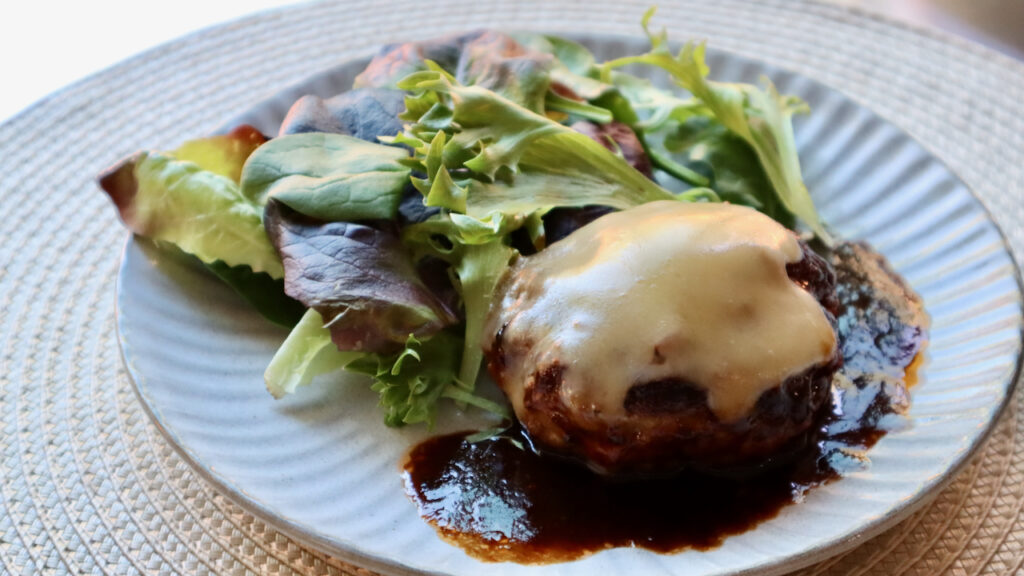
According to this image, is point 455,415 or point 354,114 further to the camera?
point 354,114

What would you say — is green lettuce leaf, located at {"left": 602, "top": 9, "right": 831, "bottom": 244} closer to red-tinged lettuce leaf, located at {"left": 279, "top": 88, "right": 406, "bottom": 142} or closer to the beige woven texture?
the beige woven texture

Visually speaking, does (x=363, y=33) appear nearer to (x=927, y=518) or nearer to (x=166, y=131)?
(x=166, y=131)

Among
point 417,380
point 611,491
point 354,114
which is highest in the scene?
point 354,114

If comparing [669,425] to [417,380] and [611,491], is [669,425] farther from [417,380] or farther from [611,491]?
[417,380]

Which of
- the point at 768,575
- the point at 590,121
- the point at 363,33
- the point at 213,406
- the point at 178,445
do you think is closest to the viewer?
the point at 768,575

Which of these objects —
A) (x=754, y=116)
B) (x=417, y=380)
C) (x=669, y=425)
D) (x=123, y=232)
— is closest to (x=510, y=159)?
(x=417, y=380)

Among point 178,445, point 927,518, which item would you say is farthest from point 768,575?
point 178,445

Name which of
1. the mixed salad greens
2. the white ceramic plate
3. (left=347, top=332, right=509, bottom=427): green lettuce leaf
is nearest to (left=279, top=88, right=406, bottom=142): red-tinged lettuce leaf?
the mixed salad greens
